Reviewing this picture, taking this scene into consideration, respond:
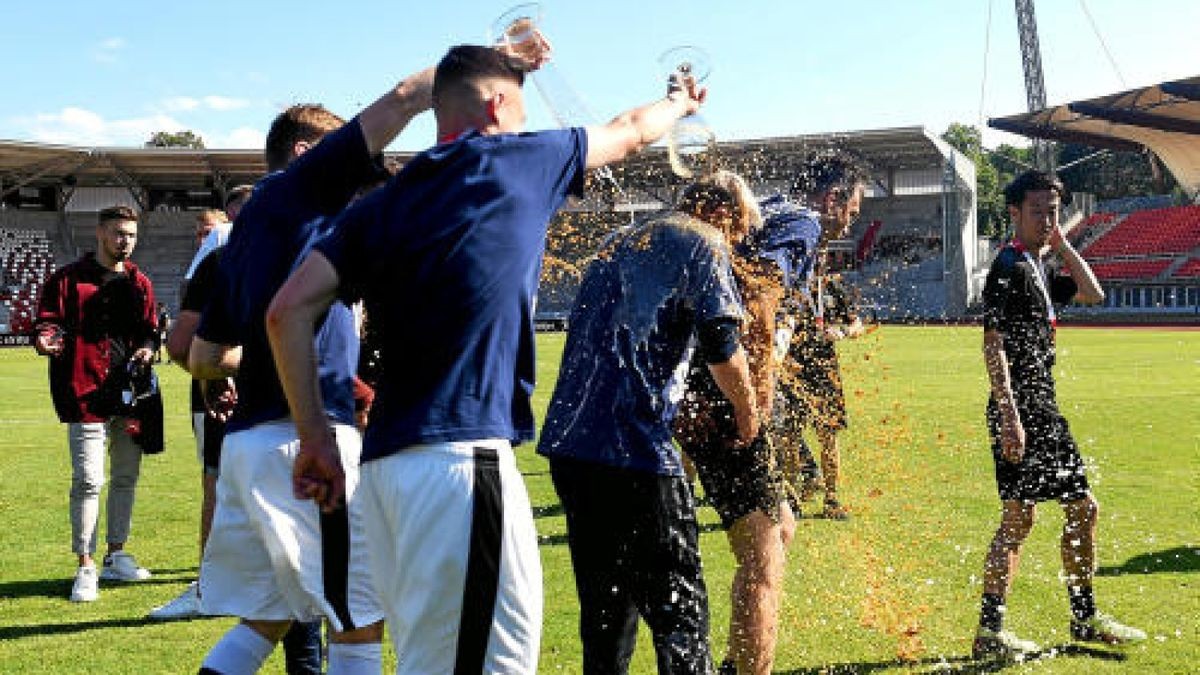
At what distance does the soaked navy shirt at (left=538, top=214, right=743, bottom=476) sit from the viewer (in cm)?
320

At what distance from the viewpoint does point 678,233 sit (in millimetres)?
3246

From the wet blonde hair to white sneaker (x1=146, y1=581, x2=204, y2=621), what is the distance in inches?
137

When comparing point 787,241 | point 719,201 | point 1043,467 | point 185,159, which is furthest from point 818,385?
point 185,159

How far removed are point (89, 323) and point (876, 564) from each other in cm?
482

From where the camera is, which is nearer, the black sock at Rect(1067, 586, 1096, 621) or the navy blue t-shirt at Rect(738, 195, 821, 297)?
the navy blue t-shirt at Rect(738, 195, 821, 297)

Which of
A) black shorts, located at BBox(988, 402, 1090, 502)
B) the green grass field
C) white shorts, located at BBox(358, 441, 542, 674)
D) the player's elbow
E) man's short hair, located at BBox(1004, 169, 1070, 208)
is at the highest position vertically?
man's short hair, located at BBox(1004, 169, 1070, 208)

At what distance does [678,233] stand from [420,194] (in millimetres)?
1040

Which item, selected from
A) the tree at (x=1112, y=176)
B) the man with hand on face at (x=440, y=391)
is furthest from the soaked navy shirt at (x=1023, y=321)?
the tree at (x=1112, y=176)

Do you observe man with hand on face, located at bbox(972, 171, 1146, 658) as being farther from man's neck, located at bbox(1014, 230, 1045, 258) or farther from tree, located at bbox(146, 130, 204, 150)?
tree, located at bbox(146, 130, 204, 150)

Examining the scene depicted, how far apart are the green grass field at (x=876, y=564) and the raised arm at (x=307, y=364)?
2519mm

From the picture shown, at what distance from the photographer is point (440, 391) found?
7.95 ft

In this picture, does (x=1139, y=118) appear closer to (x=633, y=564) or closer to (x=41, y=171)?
(x=633, y=564)

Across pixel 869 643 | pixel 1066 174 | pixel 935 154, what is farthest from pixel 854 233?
pixel 869 643

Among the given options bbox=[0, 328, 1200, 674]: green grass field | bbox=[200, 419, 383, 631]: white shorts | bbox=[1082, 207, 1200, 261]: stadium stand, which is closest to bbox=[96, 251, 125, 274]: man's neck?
bbox=[0, 328, 1200, 674]: green grass field
